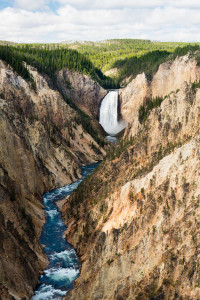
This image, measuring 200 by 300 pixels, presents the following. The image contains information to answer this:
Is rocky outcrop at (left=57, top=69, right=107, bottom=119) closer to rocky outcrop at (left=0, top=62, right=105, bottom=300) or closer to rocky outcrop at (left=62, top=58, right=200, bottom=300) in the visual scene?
rocky outcrop at (left=0, top=62, right=105, bottom=300)

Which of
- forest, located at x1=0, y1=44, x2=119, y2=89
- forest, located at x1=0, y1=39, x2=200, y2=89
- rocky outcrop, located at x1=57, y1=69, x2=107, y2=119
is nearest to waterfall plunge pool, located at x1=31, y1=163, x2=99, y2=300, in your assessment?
forest, located at x1=0, y1=39, x2=200, y2=89

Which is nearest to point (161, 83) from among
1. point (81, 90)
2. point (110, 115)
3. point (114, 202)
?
point (110, 115)

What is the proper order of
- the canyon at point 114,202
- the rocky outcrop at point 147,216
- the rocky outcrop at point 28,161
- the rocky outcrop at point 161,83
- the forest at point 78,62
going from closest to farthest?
the rocky outcrop at point 147,216
the canyon at point 114,202
the rocky outcrop at point 28,161
the forest at point 78,62
the rocky outcrop at point 161,83

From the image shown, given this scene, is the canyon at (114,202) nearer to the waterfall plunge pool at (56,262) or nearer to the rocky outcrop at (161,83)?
the waterfall plunge pool at (56,262)

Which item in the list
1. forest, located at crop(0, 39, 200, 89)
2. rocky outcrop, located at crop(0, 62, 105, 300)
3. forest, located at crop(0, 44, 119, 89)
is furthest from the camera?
forest, located at crop(0, 39, 200, 89)

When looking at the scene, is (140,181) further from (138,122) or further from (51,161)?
(51,161)

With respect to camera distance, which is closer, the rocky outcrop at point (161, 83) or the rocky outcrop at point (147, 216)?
the rocky outcrop at point (147, 216)

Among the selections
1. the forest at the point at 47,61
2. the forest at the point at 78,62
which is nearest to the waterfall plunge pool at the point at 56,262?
the forest at the point at 78,62
